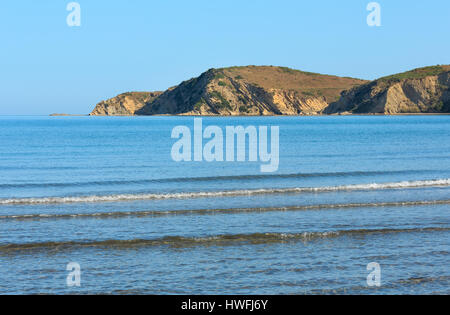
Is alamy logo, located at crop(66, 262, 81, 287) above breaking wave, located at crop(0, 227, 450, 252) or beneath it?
beneath

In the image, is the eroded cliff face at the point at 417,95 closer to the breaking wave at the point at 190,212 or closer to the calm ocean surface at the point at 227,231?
the calm ocean surface at the point at 227,231

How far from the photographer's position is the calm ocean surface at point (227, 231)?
34.8 feet

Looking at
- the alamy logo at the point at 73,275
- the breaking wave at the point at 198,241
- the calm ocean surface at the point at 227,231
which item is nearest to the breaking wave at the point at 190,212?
the calm ocean surface at the point at 227,231

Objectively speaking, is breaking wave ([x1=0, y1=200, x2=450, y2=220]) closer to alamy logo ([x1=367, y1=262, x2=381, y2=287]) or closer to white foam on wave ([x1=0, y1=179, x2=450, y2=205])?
white foam on wave ([x1=0, y1=179, x2=450, y2=205])

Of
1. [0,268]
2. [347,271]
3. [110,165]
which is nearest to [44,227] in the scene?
[0,268]

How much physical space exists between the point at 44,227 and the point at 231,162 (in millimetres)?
19936

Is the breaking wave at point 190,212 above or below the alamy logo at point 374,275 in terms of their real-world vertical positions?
above

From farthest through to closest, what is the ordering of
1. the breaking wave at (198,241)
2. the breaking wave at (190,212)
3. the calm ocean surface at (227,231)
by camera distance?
the breaking wave at (190,212) → the breaking wave at (198,241) → the calm ocean surface at (227,231)

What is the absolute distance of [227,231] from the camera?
1477cm

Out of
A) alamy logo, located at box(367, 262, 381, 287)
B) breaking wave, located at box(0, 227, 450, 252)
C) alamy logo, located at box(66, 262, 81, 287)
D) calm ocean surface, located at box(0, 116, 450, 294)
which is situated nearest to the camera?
alamy logo, located at box(367, 262, 381, 287)

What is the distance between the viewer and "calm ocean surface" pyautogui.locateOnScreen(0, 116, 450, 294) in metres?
10.6

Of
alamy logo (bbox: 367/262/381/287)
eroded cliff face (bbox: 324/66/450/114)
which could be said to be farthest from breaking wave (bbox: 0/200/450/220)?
eroded cliff face (bbox: 324/66/450/114)

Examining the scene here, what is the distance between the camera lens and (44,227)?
51.9ft
